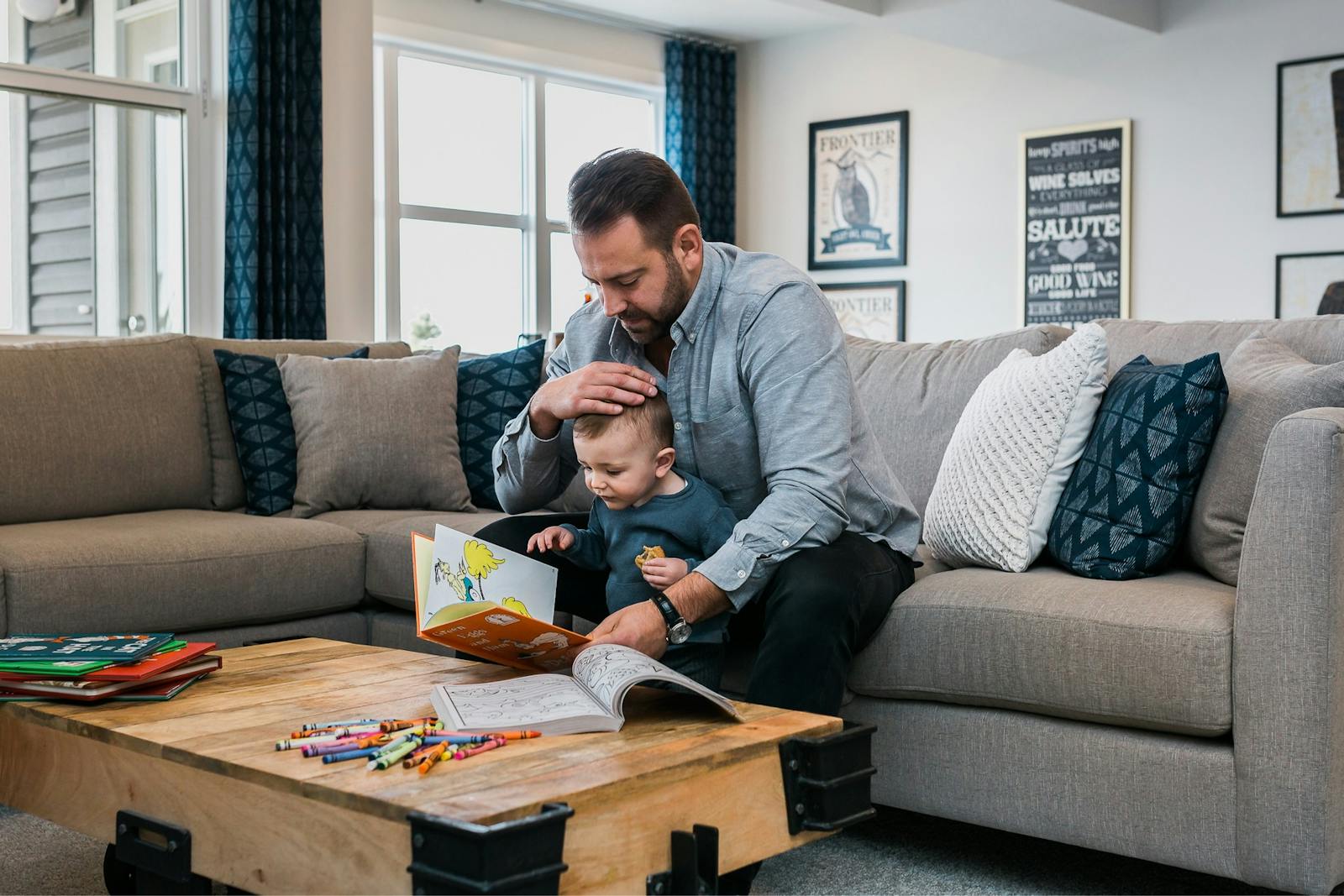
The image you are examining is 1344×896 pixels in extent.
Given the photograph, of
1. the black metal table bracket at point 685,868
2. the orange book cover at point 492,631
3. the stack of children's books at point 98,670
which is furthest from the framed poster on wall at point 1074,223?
the black metal table bracket at point 685,868

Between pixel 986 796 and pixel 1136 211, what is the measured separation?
4849mm

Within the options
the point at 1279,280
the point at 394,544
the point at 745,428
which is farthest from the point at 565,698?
the point at 1279,280

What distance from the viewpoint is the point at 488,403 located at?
11.3ft

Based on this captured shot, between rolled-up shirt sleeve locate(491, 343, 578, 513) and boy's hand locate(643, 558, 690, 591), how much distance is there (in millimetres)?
385

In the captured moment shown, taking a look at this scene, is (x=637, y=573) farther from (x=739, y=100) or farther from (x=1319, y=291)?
(x=739, y=100)

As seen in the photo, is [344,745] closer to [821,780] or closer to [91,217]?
[821,780]

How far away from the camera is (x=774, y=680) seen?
1793mm

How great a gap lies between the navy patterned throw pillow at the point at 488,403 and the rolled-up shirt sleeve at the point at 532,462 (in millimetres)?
1085

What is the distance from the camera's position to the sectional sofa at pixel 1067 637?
1697mm

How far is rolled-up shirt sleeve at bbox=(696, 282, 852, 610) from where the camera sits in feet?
6.09

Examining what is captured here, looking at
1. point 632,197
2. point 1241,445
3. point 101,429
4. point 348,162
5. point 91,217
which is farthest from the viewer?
point 348,162

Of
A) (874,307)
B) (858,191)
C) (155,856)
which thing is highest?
(858,191)

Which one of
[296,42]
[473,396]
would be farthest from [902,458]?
[296,42]

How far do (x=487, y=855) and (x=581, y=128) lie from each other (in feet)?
20.8
